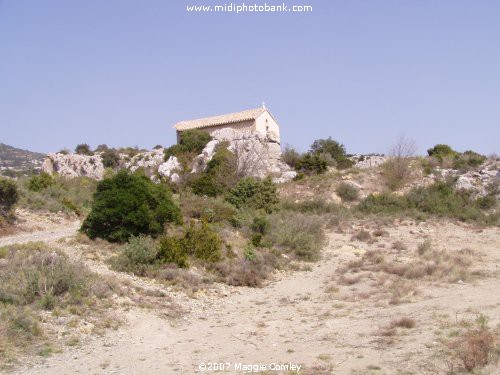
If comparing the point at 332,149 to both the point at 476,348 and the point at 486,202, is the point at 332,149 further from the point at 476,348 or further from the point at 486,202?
the point at 476,348

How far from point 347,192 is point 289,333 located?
20937 millimetres

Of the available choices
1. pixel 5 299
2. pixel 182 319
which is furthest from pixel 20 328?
pixel 182 319

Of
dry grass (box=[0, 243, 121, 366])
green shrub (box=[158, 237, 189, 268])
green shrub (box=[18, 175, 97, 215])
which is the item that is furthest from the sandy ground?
green shrub (box=[18, 175, 97, 215])

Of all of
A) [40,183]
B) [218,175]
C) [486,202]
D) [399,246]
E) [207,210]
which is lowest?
[399,246]

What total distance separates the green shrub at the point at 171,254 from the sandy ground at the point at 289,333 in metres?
1.45

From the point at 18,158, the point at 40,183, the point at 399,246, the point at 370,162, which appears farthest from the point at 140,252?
the point at 18,158

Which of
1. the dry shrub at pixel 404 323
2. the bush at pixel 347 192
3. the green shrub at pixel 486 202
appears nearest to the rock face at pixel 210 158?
the bush at pixel 347 192

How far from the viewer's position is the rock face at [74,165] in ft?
141

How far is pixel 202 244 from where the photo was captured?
1519 centimetres

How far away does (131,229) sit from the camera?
Answer: 16312mm

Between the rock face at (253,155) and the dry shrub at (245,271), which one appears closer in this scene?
the dry shrub at (245,271)

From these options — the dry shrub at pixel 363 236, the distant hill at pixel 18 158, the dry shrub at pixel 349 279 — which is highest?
the distant hill at pixel 18 158

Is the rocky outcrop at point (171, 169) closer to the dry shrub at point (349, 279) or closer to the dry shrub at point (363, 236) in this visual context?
the dry shrub at point (363, 236)

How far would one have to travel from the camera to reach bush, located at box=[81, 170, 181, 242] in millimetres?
16219
